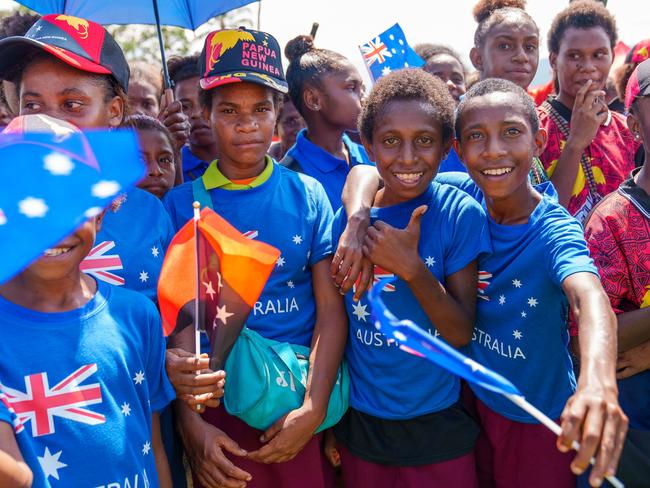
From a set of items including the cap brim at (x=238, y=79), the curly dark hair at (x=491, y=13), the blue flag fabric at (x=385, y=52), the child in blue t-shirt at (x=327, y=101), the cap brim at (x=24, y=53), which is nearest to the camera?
the cap brim at (x=24, y=53)

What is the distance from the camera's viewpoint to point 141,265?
2354 millimetres

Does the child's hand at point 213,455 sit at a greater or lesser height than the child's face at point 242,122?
lesser

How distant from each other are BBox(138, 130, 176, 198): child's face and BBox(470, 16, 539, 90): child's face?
80.3 inches

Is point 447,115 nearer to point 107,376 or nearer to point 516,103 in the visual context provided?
point 516,103

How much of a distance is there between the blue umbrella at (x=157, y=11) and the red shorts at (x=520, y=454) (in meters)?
2.65

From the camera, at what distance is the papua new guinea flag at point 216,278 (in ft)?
6.91

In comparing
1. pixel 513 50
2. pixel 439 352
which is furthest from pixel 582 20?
pixel 439 352

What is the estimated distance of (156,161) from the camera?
10.8 feet

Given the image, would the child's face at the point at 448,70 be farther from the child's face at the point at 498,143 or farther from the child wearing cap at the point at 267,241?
the child's face at the point at 498,143

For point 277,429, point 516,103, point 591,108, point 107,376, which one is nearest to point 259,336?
point 277,429

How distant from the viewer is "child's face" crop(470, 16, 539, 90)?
4.04m

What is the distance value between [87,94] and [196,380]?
109cm

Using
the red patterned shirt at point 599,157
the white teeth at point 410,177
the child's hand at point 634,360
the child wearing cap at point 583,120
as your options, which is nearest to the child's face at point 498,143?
the white teeth at point 410,177

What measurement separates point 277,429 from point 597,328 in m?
1.15
